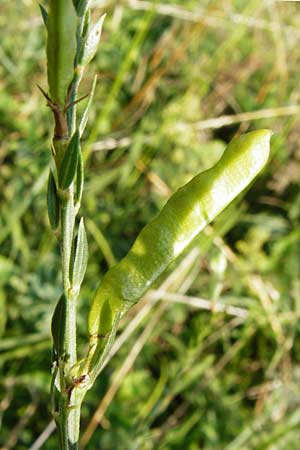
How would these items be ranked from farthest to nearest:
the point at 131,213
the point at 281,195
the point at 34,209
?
the point at 281,195 → the point at 131,213 → the point at 34,209

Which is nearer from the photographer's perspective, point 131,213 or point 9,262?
point 9,262

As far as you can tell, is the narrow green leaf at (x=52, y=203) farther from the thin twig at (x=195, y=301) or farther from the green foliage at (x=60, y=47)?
the thin twig at (x=195, y=301)

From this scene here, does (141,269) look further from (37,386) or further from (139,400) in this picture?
(139,400)

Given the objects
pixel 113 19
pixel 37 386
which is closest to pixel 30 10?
pixel 113 19

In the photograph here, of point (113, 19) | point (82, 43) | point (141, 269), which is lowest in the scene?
point (141, 269)

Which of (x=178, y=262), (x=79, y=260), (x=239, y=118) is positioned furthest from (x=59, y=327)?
(x=239, y=118)

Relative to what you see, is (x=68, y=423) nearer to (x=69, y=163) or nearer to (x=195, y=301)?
(x=69, y=163)

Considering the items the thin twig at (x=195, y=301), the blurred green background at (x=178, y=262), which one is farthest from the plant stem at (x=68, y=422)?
the thin twig at (x=195, y=301)
